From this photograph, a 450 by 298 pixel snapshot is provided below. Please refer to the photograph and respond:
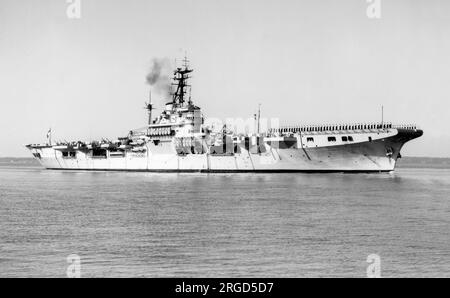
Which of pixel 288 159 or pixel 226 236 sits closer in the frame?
pixel 226 236

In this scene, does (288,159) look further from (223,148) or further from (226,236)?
(226,236)

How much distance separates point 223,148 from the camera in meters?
44.3

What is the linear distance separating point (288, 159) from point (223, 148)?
607 cm

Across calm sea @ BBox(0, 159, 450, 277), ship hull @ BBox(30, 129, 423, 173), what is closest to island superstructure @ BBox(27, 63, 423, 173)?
ship hull @ BBox(30, 129, 423, 173)

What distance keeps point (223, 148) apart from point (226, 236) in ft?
98.3

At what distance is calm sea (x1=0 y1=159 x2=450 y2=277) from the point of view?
1108cm

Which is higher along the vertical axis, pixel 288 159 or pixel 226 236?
pixel 288 159

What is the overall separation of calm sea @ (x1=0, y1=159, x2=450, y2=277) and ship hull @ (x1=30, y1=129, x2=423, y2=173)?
44.2 feet

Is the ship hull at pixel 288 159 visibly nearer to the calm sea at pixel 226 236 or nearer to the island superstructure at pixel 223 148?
the island superstructure at pixel 223 148

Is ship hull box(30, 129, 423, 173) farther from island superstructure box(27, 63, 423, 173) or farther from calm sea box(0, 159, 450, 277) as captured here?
calm sea box(0, 159, 450, 277)

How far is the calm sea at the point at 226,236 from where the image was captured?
1108cm

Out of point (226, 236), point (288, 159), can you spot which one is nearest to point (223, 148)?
point (288, 159)

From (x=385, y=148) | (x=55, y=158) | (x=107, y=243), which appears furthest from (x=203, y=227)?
(x=55, y=158)

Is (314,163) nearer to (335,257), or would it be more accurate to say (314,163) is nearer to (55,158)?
(335,257)
